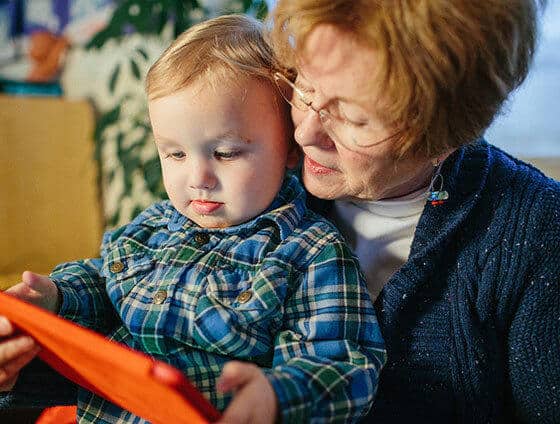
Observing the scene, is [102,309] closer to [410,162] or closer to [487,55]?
[410,162]

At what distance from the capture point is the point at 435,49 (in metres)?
0.81

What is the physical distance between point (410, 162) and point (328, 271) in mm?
203

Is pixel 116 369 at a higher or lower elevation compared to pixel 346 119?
lower

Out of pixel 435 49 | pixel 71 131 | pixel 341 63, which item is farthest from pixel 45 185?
pixel 435 49

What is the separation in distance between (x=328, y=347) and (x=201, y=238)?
10.8 inches

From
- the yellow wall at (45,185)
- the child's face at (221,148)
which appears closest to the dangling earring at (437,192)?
the child's face at (221,148)

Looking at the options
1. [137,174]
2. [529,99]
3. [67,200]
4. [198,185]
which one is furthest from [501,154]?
[67,200]

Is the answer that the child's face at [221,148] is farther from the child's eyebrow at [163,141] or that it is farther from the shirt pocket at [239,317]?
the shirt pocket at [239,317]

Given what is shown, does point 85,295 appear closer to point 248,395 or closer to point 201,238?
point 201,238

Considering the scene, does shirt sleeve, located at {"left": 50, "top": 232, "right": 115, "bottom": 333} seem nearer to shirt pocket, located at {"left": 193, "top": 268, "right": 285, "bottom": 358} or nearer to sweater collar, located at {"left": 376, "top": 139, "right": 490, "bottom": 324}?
shirt pocket, located at {"left": 193, "top": 268, "right": 285, "bottom": 358}

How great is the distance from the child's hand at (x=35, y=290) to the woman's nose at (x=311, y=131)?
44cm

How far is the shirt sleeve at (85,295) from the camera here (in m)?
1.01

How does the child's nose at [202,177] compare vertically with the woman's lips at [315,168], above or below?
below

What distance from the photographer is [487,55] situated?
828mm
